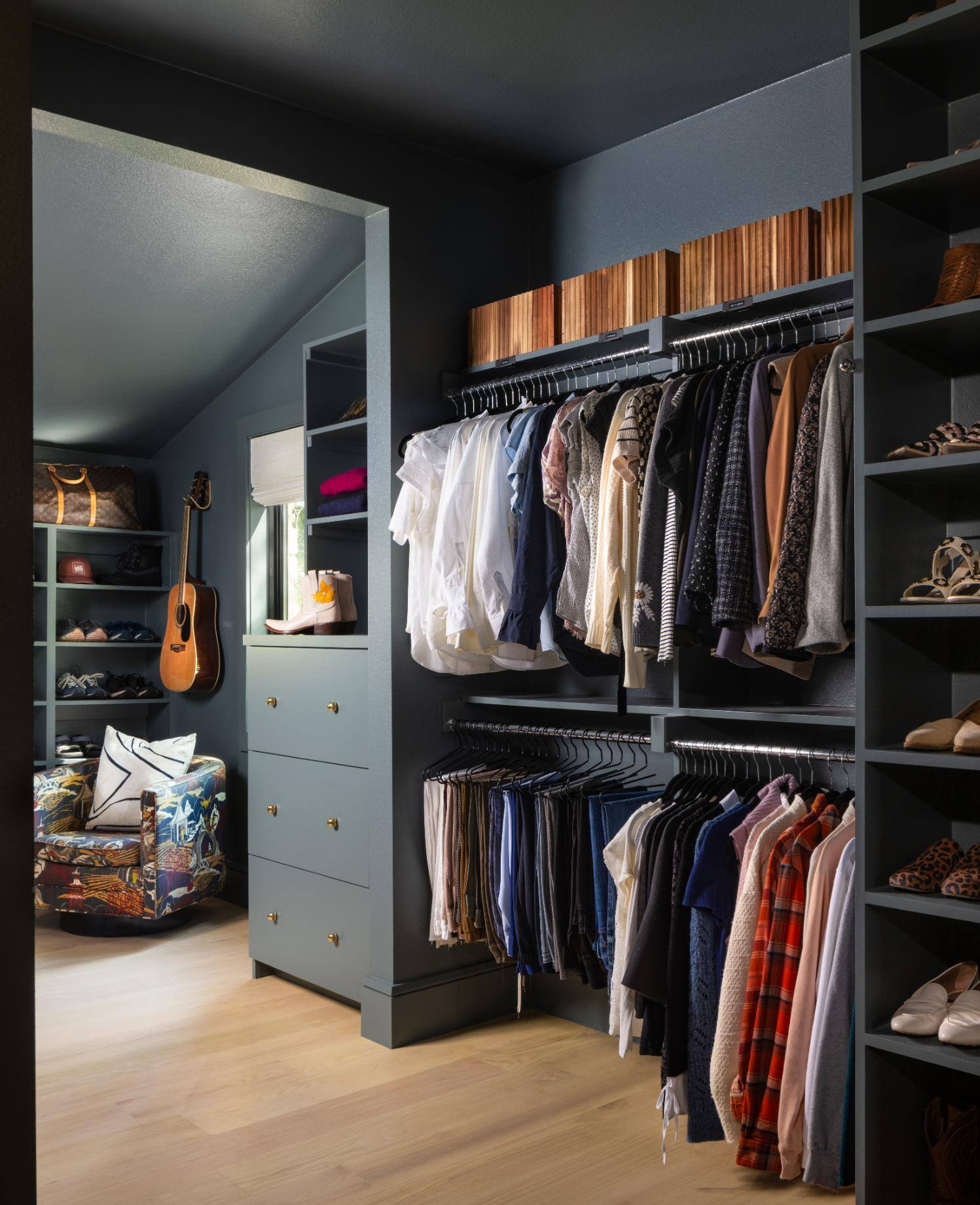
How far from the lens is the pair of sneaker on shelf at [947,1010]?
1.92 meters

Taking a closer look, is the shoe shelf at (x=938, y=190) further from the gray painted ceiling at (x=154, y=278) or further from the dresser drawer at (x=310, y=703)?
the gray painted ceiling at (x=154, y=278)

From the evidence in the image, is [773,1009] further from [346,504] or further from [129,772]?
[129,772]

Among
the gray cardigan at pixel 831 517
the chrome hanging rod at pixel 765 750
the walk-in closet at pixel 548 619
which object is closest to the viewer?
the walk-in closet at pixel 548 619

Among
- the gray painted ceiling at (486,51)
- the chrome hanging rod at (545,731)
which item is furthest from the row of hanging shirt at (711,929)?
the gray painted ceiling at (486,51)

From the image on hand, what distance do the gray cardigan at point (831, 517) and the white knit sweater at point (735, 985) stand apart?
465mm

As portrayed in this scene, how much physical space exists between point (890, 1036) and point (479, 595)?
1526mm

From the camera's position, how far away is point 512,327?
338cm

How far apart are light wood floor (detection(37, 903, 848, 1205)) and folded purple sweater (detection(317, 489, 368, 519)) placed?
1.65m

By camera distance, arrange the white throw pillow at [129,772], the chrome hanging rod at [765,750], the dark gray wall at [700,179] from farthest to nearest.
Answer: the white throw pillow at [129,772], the dark gray wall at [700,179], the chrome hanging rod at [765,750]

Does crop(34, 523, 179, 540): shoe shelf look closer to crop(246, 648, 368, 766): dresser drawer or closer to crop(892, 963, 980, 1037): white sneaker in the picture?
crop(246, 648, 368, 766): dresser drawer

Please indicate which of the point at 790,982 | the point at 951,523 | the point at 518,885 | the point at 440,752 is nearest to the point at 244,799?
the point at 440,752

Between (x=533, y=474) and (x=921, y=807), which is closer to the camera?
(x=921, y=807)

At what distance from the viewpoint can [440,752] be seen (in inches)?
136

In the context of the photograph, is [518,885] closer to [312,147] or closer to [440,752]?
[440,752]
